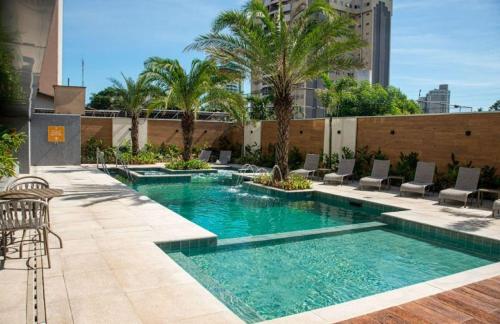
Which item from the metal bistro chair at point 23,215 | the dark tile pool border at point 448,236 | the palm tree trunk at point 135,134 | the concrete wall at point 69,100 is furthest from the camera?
the palm tree trunk at point 135,134

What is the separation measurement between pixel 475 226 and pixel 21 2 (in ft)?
27.2

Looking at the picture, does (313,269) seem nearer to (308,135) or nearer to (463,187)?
(463,187)

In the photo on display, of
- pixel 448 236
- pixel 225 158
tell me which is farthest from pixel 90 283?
pixel 225 158

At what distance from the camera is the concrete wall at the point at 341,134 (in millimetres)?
16234

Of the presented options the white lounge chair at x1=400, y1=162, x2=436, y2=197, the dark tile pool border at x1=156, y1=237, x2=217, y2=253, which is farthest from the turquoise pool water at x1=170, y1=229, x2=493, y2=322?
the white lounge chair at x1=400, y1=162, x2=436, y2=197

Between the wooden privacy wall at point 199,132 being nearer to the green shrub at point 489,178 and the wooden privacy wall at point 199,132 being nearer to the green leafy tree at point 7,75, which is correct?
the green leafy tree at point 7,75

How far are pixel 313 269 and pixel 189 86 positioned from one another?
13709mm

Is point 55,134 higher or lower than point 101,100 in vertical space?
lower

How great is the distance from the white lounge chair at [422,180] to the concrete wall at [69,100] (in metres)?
16.5

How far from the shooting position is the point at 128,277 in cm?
474

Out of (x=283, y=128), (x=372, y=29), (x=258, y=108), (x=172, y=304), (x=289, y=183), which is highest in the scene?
(x=372, y=29)

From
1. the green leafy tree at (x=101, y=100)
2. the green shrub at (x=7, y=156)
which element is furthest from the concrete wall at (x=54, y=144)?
the green leafy tree at (x=101, y=100)

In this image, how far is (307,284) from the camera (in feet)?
18.2

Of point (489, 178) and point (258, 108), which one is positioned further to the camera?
point (258, 108)
